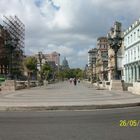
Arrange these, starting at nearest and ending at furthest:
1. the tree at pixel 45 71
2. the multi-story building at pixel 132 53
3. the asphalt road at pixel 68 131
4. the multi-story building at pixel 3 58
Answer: the asphalt road at pixel 68 131 → the multi-story building at pixel 132 53 → the multi-story building at pixel 3 58 → the tree at pixel 45 71

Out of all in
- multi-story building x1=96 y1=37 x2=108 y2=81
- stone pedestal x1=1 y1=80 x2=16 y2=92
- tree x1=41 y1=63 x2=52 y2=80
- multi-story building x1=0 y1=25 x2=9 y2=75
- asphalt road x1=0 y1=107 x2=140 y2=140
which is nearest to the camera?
asphalt road x1=0 y1=107 x2=140 y2=140

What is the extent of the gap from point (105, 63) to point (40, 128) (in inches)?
5606

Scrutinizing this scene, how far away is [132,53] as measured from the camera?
9131cm

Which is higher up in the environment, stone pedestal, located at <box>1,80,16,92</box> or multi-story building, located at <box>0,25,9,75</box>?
multi-story building, located at <box>0,25,9,75</box>

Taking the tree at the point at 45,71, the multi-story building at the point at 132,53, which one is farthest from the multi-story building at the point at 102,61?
the multi-story building at the point at 132,53

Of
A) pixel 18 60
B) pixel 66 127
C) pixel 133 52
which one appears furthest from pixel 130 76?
pixel 66 127

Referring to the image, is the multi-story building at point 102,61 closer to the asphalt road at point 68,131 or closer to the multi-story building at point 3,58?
the multi-story building at point 3,58

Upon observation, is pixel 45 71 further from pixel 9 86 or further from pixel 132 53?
pixel 9 86

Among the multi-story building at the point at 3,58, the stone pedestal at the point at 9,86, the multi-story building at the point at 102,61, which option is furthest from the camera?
the multi-story building at the point at 102,61

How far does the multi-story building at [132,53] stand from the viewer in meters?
84.3

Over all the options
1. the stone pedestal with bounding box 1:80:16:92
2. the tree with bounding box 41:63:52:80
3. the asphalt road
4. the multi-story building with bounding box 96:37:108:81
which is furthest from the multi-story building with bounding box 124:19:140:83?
the asphalt road

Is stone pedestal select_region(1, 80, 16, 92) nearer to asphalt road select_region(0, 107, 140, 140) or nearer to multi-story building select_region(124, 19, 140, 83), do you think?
asphalt road select_region(0, 107, 140, 140)

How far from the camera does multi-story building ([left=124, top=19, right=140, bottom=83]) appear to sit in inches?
3318

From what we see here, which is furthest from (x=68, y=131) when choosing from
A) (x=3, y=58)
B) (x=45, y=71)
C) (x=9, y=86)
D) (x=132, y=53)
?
(x=45, y=71)
